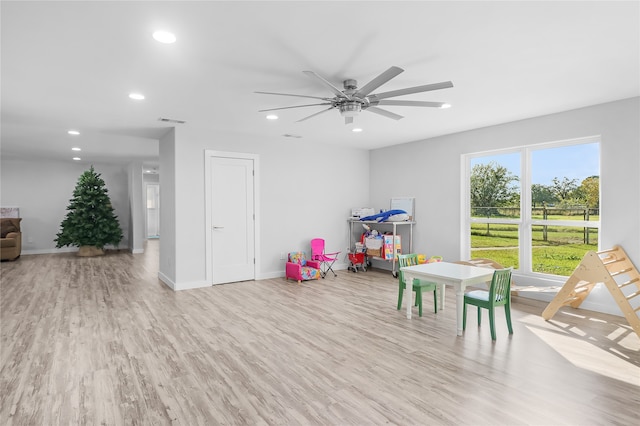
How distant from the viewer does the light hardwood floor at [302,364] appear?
2.24 meters

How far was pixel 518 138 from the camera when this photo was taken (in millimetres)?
5207

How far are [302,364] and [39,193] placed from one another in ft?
34.3

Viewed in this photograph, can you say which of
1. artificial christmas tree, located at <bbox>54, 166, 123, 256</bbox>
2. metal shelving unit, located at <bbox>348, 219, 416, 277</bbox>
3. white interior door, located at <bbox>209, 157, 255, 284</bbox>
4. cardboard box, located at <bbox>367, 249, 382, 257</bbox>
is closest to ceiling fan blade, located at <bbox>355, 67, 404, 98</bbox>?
white interior door, located at <bbox>209, 157, 255, 284</bbox>

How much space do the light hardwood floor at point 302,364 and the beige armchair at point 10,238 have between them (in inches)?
168

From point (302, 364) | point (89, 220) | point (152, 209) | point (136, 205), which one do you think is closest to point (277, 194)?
point (302, 364)

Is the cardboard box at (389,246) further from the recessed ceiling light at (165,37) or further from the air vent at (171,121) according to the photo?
the recessed ceiling light at (165,37)

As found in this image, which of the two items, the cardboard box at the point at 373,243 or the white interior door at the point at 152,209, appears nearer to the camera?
the cardboard box at the point at 373,243

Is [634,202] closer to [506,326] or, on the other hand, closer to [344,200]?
[506,326]

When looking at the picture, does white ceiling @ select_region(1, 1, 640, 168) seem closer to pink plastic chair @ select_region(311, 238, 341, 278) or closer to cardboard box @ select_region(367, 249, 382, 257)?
pink plastic chair @ select_region(311, 238, 341, 278)

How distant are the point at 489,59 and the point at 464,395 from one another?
2.65m

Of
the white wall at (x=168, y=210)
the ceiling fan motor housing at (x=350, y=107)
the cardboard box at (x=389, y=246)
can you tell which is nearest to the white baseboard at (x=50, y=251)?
the white wall at (x=168, y=210)

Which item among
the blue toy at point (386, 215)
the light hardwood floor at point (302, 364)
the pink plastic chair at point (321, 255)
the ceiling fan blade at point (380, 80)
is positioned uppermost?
the ceiling fan blade at point (380, 80)

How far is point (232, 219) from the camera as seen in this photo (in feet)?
19.7

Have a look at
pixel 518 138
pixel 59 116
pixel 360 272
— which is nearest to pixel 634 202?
pixel 518 138
